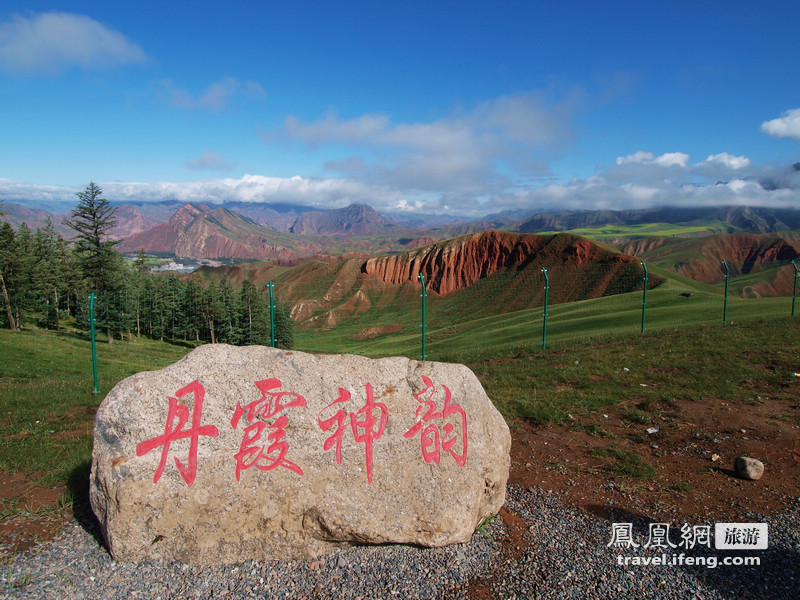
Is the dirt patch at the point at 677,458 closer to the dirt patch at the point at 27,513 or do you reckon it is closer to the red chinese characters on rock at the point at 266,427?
the red chinese characters on rock at the point at 266,427

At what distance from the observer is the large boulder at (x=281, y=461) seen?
15.9 feet

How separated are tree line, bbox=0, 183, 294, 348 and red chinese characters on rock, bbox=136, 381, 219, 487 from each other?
22892mm

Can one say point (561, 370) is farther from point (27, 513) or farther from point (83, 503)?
point (27, 513)

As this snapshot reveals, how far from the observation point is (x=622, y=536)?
5.35m

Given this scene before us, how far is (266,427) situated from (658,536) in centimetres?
486

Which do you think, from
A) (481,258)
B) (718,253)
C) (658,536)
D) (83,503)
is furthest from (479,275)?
(83,503)

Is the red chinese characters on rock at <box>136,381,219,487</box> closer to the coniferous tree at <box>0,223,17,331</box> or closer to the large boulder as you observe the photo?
the large boulder

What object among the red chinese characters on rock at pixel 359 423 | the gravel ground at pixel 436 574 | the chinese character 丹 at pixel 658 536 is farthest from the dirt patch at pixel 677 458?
the red chinese characters on rock at pixel 359 423

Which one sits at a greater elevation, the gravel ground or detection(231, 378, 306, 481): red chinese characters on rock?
detection(231, 378, 306, 481): red chinese characters on rock

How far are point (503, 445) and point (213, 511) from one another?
3.53 meters

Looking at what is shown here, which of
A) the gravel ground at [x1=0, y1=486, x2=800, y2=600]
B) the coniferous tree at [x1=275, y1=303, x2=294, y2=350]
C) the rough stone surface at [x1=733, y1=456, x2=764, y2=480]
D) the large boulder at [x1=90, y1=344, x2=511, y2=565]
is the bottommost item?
the coniferous tree at [x1=275, y1=303, x2=294, y2=350]

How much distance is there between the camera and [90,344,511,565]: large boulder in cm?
484

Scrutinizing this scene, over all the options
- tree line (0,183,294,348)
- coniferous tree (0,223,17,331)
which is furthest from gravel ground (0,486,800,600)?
coniferous tree (0,223,17,331)

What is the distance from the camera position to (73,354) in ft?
73.0
